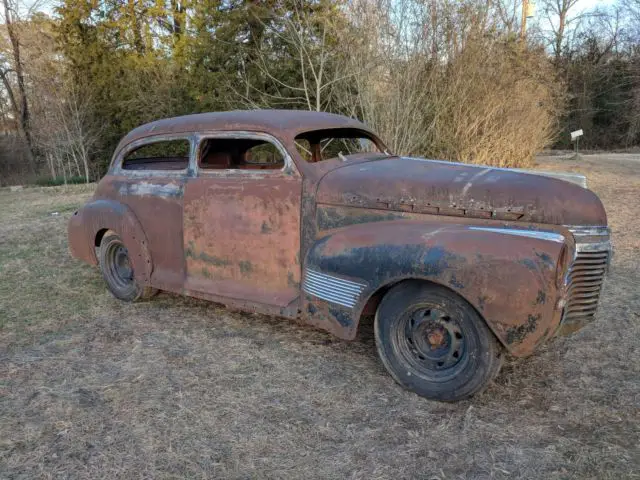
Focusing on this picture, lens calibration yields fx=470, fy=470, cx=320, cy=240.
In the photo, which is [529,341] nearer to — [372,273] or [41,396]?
[372,273]

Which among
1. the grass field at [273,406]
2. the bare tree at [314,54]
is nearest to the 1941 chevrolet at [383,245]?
the grass field at [273,406]

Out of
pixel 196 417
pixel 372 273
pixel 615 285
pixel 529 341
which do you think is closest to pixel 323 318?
pixel 372 273

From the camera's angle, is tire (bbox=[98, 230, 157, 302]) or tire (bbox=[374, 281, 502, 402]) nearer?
tire (bbox=[374, 281, 502, 402])

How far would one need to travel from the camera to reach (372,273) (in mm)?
2988

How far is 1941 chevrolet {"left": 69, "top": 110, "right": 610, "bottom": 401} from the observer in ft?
8.68

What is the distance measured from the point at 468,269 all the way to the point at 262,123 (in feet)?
6.63

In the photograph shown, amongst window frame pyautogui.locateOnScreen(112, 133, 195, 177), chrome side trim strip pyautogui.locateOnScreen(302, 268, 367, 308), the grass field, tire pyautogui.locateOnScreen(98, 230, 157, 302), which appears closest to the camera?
the grass field

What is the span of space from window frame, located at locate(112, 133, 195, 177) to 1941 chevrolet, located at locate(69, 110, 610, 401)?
0.02 meters

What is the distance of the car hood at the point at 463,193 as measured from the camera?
9.37ft

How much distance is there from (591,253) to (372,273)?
1.34 metres

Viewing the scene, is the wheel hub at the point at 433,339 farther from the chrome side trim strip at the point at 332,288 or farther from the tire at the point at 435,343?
the chrome side trim strip at the point at 332,288

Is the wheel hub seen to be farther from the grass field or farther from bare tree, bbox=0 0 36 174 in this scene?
bare tree, bbox=0 0 36 174

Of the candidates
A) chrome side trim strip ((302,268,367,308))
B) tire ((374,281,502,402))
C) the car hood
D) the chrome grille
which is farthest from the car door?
the chrome grille

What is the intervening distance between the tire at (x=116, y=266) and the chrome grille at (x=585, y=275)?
145 inches
